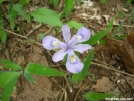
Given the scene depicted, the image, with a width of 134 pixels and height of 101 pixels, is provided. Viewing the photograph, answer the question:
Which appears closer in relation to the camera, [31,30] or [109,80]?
[109,80]

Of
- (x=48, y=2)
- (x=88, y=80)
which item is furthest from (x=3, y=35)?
(x=88, y=80)

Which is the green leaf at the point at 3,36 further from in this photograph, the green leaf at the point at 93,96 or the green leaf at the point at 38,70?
the green leaf at the point at 93,96

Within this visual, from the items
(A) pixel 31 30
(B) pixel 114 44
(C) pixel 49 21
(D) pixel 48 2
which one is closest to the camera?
(C) pixel 49 21

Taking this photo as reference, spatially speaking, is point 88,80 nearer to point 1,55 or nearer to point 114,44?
point 114,44

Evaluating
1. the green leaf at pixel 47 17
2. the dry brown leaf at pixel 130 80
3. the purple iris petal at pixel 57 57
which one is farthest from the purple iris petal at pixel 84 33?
the dry brown leaf at pixel 130 80

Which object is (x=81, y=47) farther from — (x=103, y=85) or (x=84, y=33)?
(x=103, y=85)

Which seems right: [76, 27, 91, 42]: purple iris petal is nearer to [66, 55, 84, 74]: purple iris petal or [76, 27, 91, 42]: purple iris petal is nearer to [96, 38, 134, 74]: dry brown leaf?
[66, 55, 84, 74]: purple iris petal

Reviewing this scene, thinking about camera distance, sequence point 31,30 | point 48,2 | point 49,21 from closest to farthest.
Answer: point 49,21, point 31,30, point 48,2

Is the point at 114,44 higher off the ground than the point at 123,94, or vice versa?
the point at 114,44
